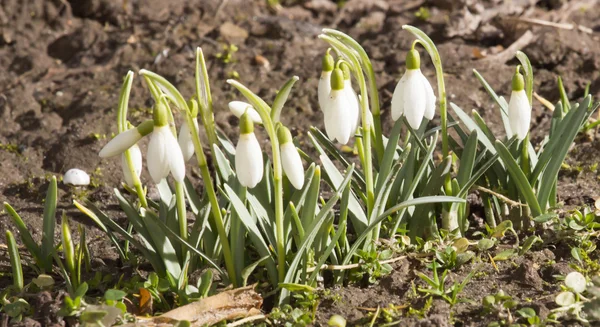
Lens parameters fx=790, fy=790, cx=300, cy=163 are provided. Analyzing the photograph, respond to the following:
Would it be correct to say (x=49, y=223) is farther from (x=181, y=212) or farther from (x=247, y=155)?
(x=247, y=155)

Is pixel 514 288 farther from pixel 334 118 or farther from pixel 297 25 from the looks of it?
pixel 297 25

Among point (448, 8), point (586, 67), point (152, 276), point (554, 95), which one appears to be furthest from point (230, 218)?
point (448, 8)

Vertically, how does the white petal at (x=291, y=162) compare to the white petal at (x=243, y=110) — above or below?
below

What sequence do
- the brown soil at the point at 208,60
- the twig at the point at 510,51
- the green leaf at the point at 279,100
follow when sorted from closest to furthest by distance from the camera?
the green leaf at the point at 279,100 → the brown soil at the point at 208,60 → the twig at the point at 510,51

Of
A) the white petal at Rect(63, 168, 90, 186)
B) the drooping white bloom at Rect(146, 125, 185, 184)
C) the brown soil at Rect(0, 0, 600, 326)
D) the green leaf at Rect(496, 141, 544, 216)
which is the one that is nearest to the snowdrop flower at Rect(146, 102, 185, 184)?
the drooping white bloom at Rect(146, 125, 185, 184)

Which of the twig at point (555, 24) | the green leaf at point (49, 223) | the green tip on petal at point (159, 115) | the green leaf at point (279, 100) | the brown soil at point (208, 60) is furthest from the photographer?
the twig at point (555, 24)

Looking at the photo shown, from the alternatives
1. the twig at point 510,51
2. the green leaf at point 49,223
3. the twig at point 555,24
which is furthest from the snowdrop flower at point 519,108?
the twig at point 555,24

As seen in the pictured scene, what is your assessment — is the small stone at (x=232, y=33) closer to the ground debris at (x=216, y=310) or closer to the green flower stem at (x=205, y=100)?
the green flower stem at (x=205, y=100)

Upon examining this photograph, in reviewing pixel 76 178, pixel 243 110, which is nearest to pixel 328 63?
pixel 243 110
